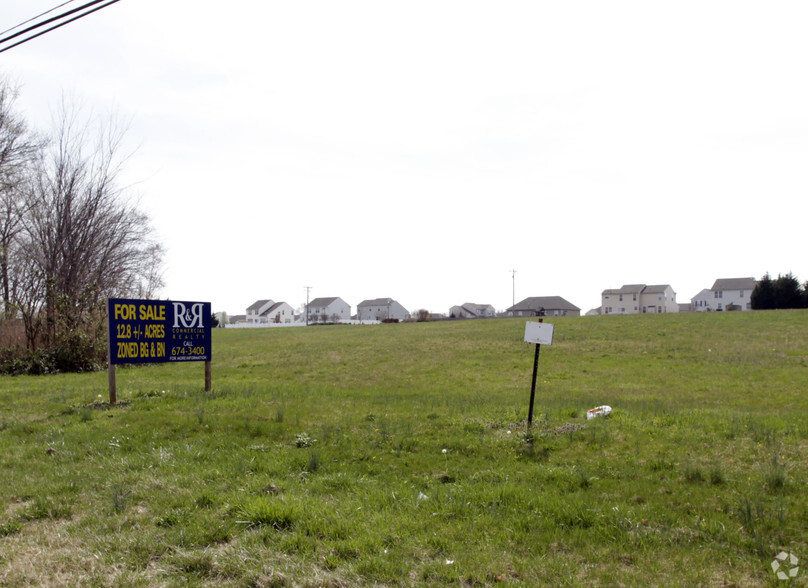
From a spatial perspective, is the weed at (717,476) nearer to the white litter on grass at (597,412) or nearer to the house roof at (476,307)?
the white litter on grass at (597,412)

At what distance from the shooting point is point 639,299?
4309 inches

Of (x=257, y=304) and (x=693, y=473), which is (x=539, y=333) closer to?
(x=693, y=473)

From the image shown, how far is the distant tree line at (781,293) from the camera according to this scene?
59059mm

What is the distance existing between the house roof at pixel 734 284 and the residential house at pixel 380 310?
67921mm

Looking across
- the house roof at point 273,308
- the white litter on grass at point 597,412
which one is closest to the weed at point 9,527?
the white litter on grass at point 597,412

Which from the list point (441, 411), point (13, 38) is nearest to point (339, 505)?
point (441, 411)

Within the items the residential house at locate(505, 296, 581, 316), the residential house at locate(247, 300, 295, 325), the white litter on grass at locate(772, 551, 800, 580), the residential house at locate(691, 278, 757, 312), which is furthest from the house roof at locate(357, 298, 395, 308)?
the white litter on grass at locate(772, 551, 800, 580)

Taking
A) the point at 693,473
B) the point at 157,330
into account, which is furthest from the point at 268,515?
the point at 157,330

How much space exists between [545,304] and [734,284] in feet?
123

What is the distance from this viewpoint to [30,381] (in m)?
17.1

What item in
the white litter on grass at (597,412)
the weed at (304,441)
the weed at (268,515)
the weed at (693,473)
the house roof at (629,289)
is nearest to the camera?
the weed at (268,515)

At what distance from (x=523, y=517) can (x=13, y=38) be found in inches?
368

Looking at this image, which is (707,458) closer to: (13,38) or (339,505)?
(339,505)

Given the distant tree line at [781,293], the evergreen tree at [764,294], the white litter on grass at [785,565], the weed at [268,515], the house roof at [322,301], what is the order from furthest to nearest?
the house roof at [322,301] → the evergreen tree at [764,294] → the distant tree line at [781,293] → the weed at [268,515] → the white litter on grass at [785,565]
